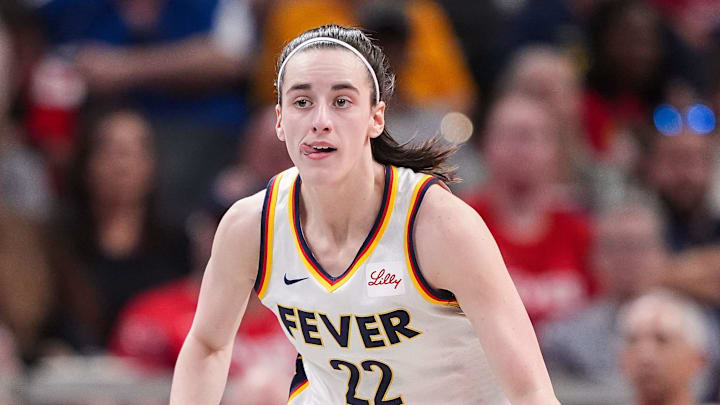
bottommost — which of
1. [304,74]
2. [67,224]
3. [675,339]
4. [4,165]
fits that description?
[675,339]

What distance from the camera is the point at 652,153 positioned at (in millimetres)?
7859

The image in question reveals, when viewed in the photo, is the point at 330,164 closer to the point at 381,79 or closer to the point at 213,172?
the point at 381,79

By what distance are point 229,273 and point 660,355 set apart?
7.59 ft

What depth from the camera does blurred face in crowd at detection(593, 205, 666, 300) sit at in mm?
6625

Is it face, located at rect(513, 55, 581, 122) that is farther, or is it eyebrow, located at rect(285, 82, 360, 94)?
face, located at rect(513, 55, 581, 122)

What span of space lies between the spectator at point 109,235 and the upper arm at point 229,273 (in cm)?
311

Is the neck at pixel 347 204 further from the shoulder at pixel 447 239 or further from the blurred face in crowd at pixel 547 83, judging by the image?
the blurred face in crowd at pixel 547 83

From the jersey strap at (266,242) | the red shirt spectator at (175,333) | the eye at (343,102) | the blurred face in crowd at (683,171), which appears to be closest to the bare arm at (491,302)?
the eye at (343,102)

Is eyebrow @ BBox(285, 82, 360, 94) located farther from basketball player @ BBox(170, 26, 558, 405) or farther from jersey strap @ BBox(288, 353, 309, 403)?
jersey strap @ BBox(288, 353, 309, 403)

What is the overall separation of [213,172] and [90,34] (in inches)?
51.3

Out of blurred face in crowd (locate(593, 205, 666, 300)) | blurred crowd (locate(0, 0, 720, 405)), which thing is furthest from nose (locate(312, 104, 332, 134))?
blurred face in crowd (locate(593, 205, 666, 300))

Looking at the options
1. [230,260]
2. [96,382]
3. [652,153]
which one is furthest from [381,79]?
[652,153]

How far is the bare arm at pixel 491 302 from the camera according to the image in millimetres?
3625

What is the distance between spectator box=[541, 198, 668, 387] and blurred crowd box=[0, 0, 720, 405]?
0.04 ft
